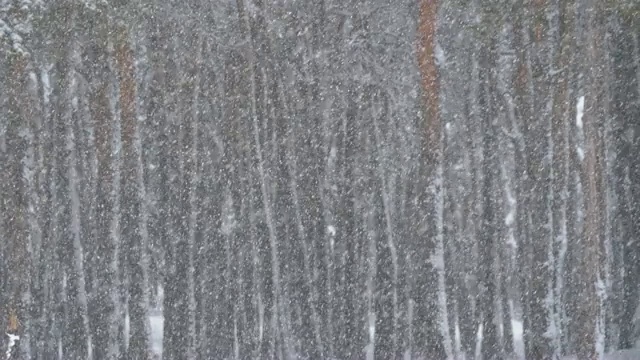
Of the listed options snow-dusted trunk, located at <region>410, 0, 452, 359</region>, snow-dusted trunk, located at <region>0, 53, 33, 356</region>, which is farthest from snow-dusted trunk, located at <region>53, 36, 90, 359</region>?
snow-dusted trunk, located at <region>410, 0, 452, 359</region>

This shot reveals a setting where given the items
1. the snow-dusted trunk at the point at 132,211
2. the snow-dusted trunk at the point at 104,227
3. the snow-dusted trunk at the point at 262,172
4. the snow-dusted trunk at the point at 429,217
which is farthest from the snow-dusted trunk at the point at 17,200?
the snow-dusted trunk at the point at 429,217

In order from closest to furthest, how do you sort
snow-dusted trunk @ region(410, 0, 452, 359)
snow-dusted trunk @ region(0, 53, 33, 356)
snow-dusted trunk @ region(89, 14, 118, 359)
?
snow-dusted trunk @ region(0, 53, 33, 356) → snow-dusted trunk @ region(89, 14, 118, 359) → snow-dusted trunk @ region(410, 0, 452, 359)

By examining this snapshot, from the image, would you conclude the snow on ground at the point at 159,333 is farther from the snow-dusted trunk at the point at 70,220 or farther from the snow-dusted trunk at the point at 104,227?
the snow-dusted trunk at the point at 70,220

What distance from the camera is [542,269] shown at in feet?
35.8

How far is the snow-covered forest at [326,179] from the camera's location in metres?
10.7

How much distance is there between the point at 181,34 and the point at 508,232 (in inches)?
132

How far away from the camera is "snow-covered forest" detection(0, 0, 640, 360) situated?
10727 mm

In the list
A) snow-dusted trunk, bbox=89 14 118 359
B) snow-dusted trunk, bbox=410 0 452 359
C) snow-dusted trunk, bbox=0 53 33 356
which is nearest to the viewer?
snow-dusted trunk, bbox=0 53 33 356

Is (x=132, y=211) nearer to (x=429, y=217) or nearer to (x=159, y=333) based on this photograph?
(x=159, y=333)

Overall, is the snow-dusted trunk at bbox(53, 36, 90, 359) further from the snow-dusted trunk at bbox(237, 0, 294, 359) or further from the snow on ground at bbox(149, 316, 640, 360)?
the snow-dusted trunk at bbox(237, 0, 294, 359)

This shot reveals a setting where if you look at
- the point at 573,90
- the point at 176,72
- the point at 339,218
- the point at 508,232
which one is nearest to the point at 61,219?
the point at 176,72

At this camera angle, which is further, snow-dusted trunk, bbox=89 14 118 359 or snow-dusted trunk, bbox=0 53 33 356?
snow-dusted trunk, bbox=89 14 118 359

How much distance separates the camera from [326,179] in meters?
11.0

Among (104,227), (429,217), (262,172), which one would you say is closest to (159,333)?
(104,227)
